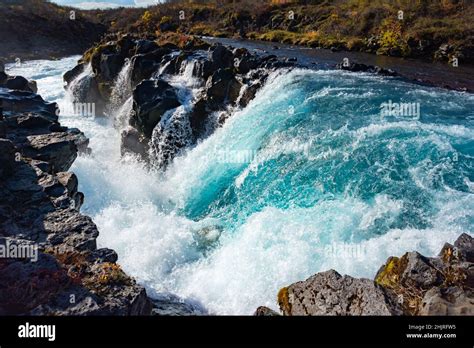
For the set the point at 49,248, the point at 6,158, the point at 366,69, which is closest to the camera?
the point at 49,248

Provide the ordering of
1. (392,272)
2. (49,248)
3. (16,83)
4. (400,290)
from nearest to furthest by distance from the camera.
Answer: (400,290)
(392,272)
(49,248)
(16,83)

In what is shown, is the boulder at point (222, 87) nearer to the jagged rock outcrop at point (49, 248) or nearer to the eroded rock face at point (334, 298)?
the jagged rock outcrop at point (49, 248)

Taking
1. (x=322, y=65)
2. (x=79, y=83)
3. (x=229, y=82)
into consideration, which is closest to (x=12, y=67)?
(x=79, y=83)

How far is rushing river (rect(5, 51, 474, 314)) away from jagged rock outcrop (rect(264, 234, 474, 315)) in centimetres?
130

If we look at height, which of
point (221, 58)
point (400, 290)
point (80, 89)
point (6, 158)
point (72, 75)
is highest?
point (221, 58)

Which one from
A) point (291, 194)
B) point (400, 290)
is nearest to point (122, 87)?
point (291, 194)

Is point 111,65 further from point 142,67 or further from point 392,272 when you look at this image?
point 392,272

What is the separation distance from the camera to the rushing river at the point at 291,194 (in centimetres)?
985

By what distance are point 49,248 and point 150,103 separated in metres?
12.4

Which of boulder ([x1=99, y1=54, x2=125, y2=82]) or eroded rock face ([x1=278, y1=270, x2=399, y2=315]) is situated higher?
boulder ([x1=99, y1=54, x2=125, y2=82])

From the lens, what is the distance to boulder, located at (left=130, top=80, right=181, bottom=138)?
19422 mm

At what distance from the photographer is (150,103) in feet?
63.9

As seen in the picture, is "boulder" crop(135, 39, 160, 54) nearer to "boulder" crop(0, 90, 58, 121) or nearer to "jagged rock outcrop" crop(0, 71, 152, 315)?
"boulder" crop(0, 90, 58, 121)

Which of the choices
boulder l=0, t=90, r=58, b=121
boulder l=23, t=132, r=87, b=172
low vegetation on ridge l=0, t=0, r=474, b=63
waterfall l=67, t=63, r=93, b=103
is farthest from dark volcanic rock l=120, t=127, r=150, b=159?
low vegetation on ridge l=0, t=0, r=474, b=63
